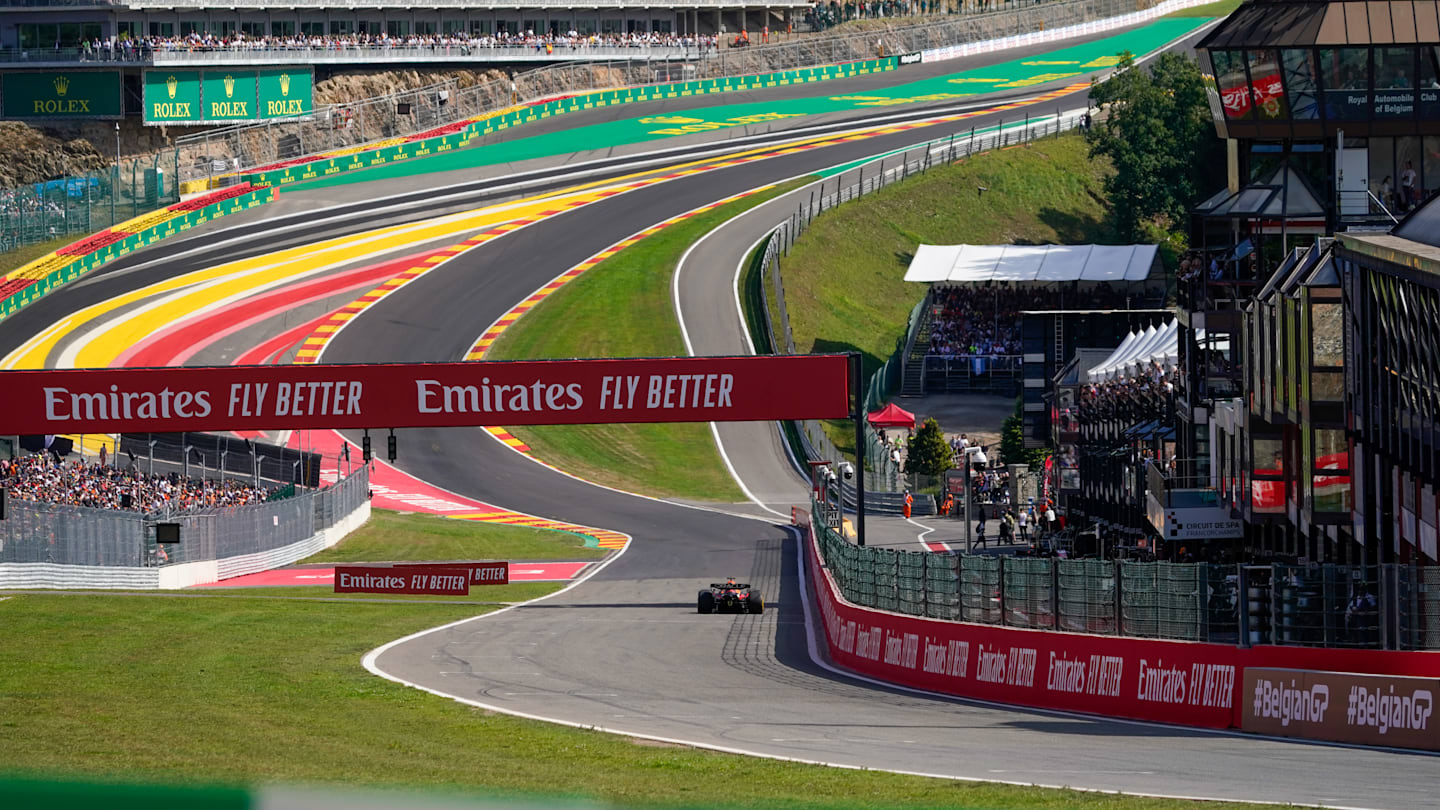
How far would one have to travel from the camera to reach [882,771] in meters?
17.8

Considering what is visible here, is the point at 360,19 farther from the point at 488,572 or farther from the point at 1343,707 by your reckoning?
the point at 1343,707

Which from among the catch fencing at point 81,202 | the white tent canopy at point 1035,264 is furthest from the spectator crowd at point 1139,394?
the catch fencing at point 81,202

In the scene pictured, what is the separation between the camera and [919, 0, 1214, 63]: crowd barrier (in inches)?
Answer: 4424

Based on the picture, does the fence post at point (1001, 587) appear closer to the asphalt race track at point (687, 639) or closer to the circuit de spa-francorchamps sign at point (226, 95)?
the asphalt race track at point (687, 639)

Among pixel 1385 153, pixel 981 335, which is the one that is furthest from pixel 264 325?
pixel 1385 153

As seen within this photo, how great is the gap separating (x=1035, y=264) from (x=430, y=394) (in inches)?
1603

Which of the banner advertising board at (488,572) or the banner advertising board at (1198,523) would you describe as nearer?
the banner advertising board at (1198,523)

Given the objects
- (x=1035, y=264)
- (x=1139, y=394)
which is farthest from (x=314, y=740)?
(x=1035, y=264)

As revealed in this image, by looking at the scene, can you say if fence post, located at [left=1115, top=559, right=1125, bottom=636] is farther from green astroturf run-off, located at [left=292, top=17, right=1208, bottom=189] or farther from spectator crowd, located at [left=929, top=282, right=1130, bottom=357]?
green astroturf run-off, located at [left=292, top=17, right=1208, bottom=189]

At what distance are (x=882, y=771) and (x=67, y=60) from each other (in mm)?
80209

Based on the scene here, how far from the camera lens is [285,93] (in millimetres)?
91562

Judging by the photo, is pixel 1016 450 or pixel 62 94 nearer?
pixel 1016 450

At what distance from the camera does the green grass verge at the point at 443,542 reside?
161ft

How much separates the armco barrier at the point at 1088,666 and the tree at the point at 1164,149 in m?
57.5
